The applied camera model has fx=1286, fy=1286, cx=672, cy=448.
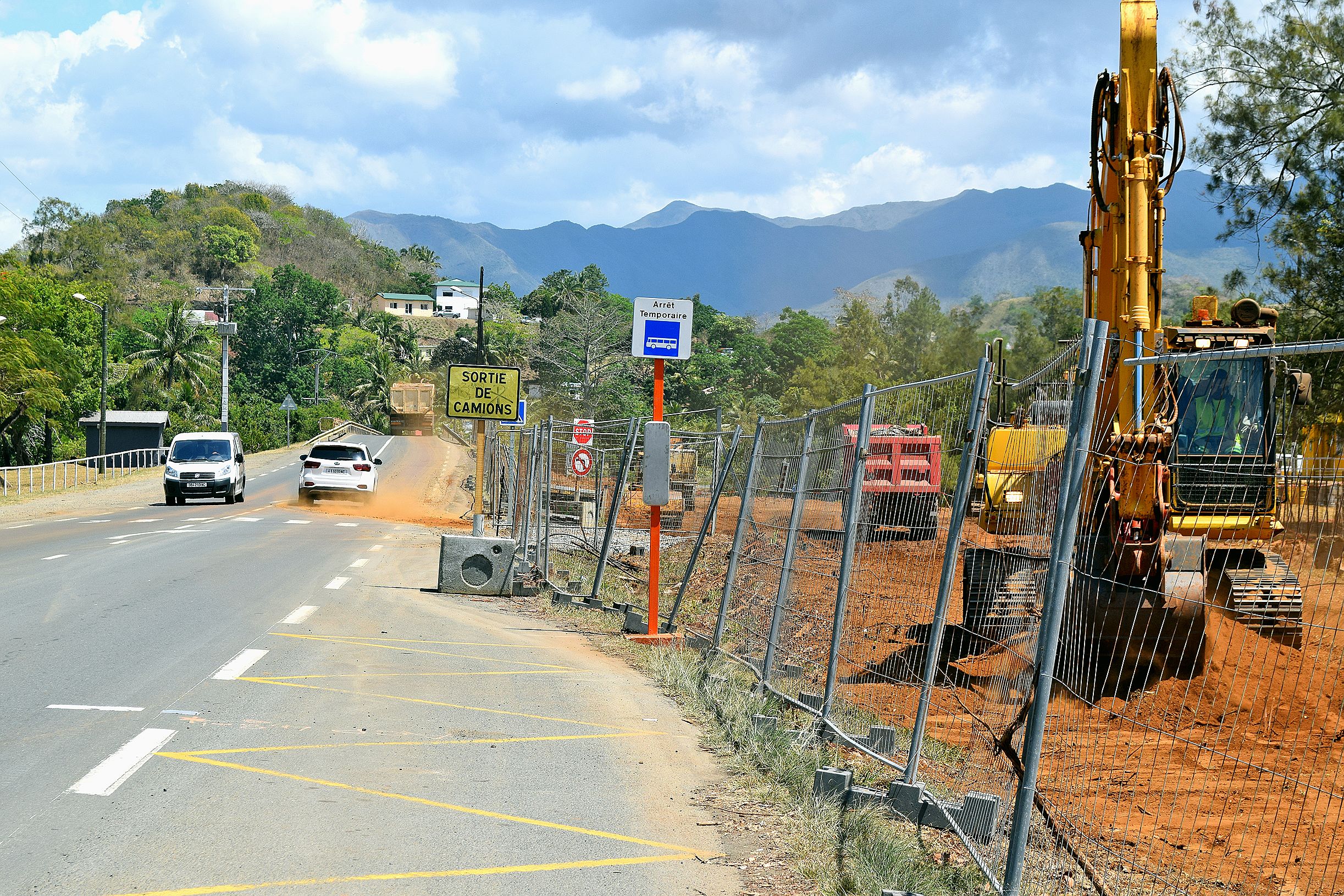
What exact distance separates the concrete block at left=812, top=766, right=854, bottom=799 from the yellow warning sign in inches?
500

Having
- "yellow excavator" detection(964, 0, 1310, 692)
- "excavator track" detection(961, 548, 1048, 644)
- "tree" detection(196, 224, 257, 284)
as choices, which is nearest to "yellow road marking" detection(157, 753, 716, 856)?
"excavator track" detection(961, 548, 1048, 644)

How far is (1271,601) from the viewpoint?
5.23m

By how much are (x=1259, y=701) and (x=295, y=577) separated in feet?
40.8

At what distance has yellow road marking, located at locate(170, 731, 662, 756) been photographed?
715cm

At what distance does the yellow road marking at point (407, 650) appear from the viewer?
10984 millimetres

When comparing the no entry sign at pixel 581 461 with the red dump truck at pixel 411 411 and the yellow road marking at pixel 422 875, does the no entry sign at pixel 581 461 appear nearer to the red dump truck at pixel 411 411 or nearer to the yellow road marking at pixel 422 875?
the yellow road marking at pixel 422 875

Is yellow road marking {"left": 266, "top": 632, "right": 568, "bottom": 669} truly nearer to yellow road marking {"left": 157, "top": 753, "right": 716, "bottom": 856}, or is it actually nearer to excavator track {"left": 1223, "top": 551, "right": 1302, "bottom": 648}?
yellow road marking {"left": 157, "top": 753, "right": 716, "bottom": 856}

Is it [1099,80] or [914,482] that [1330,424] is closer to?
[914,482]

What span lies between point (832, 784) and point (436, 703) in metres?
3.40

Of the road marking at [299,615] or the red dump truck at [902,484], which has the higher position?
the red dump truck at [902,484]

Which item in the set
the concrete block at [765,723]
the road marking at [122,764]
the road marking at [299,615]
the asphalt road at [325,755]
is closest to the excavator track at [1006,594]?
the concrete block at [765,723]

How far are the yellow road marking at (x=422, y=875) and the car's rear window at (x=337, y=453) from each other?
109 feet

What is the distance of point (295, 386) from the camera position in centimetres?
12406

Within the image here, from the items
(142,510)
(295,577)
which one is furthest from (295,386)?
(295,577)
